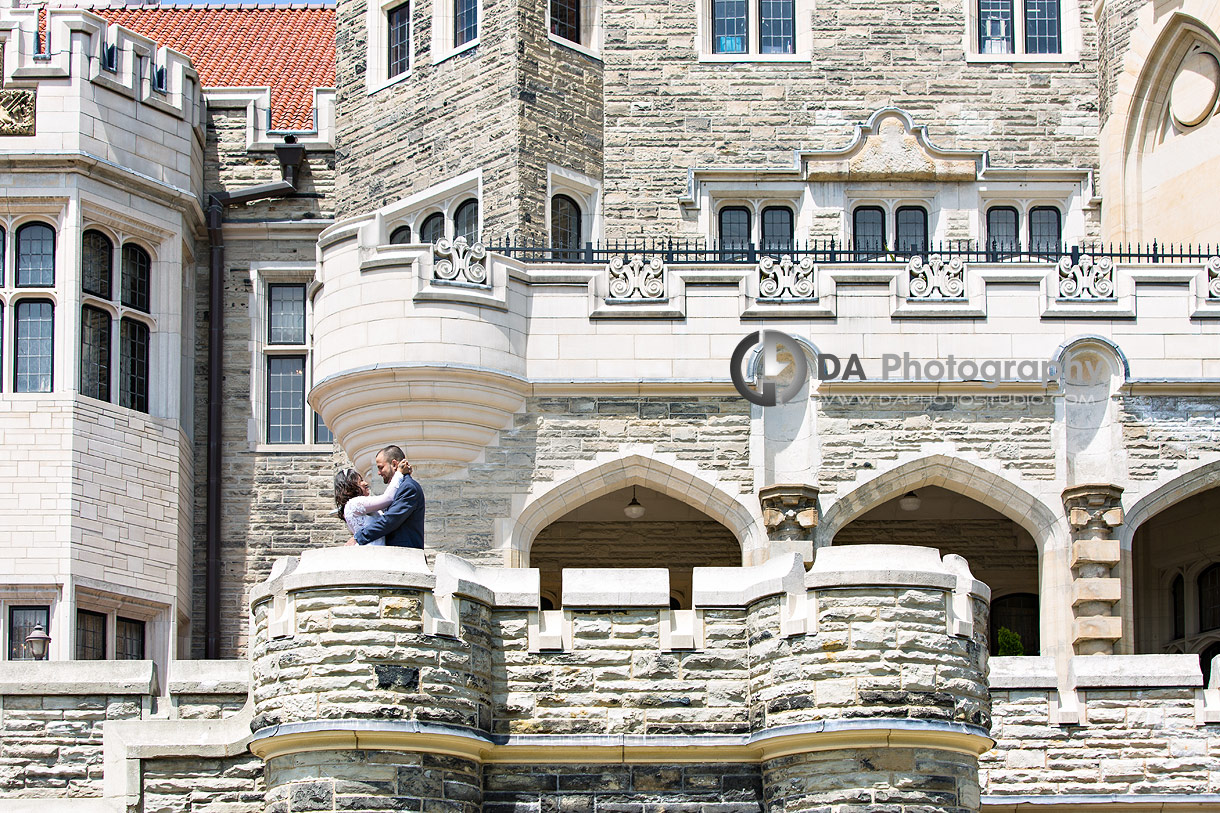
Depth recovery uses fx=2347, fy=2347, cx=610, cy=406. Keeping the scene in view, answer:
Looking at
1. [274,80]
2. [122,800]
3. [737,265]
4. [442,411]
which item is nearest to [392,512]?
[122,800]

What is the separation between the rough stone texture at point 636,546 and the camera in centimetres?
2364

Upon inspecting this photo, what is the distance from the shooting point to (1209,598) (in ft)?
75.4

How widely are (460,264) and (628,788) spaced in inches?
269

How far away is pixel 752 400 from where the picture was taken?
21109 millimetres

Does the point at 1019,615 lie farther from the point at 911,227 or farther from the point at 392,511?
the point at 392,511

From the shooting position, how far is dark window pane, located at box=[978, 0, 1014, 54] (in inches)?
1013

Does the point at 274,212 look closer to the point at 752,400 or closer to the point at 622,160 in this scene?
the point at 622,160

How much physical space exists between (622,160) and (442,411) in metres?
5.52

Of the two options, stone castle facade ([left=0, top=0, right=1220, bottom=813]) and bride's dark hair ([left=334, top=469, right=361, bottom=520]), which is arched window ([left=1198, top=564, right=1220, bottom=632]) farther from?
bride's dark hair ([left=334, top=469, right=361, bottom=520])

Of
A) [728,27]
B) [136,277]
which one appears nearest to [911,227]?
[728,27]

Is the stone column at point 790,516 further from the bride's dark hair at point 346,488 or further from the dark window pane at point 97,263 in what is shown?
the dark window pane at point 97,263

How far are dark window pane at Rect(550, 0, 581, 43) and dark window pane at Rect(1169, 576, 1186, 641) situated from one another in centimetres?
858

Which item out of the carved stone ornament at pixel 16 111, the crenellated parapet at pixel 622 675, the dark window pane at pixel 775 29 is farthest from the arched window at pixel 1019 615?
the carved stone ornament at pixel 16 111

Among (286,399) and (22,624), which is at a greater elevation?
(286,399)
